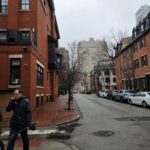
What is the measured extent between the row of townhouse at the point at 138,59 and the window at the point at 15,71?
2346cm

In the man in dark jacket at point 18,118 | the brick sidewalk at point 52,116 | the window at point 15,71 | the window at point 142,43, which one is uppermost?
the window at point 142,43

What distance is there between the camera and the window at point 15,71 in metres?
21.6

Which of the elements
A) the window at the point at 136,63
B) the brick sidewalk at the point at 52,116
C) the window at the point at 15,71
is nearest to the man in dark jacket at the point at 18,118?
the brick sidewalk at the point at 52,116

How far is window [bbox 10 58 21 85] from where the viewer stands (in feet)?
70.9

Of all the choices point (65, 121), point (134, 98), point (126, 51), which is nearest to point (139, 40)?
point (126, 51)

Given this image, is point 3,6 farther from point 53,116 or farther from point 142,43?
Result: point 142,43

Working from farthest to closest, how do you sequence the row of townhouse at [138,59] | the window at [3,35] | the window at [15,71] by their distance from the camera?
the row of townhouse at [138,59] → the window at [3,35] → the window at [15,71]

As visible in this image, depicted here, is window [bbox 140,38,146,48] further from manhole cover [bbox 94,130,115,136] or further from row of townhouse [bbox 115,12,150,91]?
manhole cover [bbox 94,130,115,136]

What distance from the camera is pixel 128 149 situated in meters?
8.52

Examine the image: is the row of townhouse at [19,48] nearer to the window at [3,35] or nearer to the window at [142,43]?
the window at [3,35]

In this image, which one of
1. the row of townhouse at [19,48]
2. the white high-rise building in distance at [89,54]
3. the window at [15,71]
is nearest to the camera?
the row of townhouse at [19,48]

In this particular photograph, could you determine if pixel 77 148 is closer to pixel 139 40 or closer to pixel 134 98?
pixel 134 98

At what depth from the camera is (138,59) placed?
45.1m

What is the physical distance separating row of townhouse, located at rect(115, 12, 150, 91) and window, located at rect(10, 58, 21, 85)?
23464 mm
